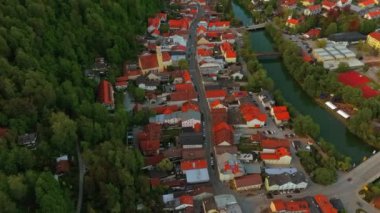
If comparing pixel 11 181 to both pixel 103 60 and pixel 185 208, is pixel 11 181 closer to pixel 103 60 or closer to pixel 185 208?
pixel 185 208

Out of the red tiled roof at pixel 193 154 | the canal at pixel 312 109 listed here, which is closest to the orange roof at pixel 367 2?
the canal at pixel 312 109

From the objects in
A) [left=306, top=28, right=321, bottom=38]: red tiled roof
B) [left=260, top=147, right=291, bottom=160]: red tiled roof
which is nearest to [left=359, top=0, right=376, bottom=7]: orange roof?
[left=306, top=28, right=321, bottom=38]: red tiled roof

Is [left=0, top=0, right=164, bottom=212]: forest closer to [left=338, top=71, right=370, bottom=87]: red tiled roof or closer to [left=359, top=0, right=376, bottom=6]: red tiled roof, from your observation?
[left=338, top=71, right=370, bottom=87]: red tiled roof

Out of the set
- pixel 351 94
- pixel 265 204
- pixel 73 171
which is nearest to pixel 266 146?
pixel 265 204

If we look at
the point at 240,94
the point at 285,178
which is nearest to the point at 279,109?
the point at 240,94

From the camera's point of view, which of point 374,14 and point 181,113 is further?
point 374,14

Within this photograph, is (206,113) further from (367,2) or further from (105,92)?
(367,2)
